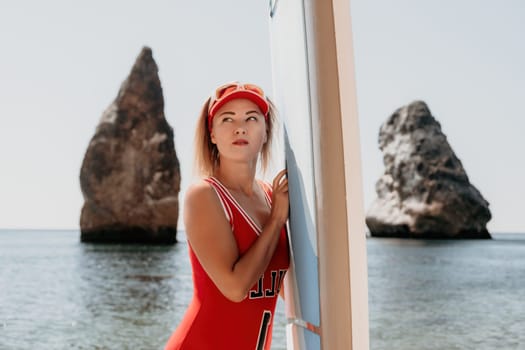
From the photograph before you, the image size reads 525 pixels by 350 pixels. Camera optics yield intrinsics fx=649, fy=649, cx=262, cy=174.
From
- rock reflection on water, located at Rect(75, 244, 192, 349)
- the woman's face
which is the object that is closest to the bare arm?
the woman's face

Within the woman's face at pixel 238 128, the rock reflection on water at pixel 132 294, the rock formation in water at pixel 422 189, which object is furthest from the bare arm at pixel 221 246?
the rock formation in water at pixel 422 189

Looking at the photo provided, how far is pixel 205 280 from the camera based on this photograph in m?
1.32

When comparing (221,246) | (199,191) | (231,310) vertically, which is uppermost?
(199,191)

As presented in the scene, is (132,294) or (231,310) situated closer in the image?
(231,310)

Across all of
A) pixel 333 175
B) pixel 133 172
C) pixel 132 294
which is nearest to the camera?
pixel 333 175

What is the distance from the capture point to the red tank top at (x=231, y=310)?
1.30 m

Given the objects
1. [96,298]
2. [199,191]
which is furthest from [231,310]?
[96,298]

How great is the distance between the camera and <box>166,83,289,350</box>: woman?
1247 millimetres

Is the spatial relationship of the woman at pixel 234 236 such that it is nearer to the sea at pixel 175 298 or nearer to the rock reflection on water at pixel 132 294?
the sea at pixel 175 298

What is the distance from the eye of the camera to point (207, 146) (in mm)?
1422

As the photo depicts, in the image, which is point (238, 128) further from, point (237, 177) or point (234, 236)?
point (234, 236)

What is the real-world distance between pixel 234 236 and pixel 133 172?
115ft

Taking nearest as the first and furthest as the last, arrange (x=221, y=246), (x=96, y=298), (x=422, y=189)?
(x=221, y=246) < (x=96, y=298) < (x=422, y=189)

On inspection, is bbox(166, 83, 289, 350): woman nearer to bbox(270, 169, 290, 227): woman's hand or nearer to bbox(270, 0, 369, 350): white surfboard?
bbox(270, 169, 290, 227): woman's hand
